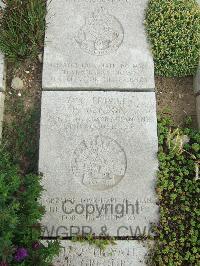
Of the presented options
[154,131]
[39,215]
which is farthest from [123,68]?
[39,215]

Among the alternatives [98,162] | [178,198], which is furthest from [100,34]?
[178,198]

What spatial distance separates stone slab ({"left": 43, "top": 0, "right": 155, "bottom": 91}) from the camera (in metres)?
4.69

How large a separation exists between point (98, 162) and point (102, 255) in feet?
2.93

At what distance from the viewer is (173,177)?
4.43 meters

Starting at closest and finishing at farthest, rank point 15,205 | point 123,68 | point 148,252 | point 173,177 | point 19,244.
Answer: point 15,205 → point 19,244 → point 148,252 → point 173,177 → point 123,68

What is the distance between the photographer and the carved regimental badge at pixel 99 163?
4320 mm

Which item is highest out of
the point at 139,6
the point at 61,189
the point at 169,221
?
the point at 139,6

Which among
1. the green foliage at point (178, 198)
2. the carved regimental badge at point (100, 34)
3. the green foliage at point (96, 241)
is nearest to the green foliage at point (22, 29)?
the carved regimental badge at point (100, 34)

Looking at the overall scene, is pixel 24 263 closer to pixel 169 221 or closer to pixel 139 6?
pixel 169 221

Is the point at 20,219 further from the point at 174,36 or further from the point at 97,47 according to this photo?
the point at 174,36

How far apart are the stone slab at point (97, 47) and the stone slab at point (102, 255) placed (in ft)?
5.35

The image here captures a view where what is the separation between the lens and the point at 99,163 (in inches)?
172

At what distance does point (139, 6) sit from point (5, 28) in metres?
1.53

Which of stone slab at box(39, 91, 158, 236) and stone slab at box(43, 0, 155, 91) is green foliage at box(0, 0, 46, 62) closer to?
stone slab at box(43, 0, 155, 91)
